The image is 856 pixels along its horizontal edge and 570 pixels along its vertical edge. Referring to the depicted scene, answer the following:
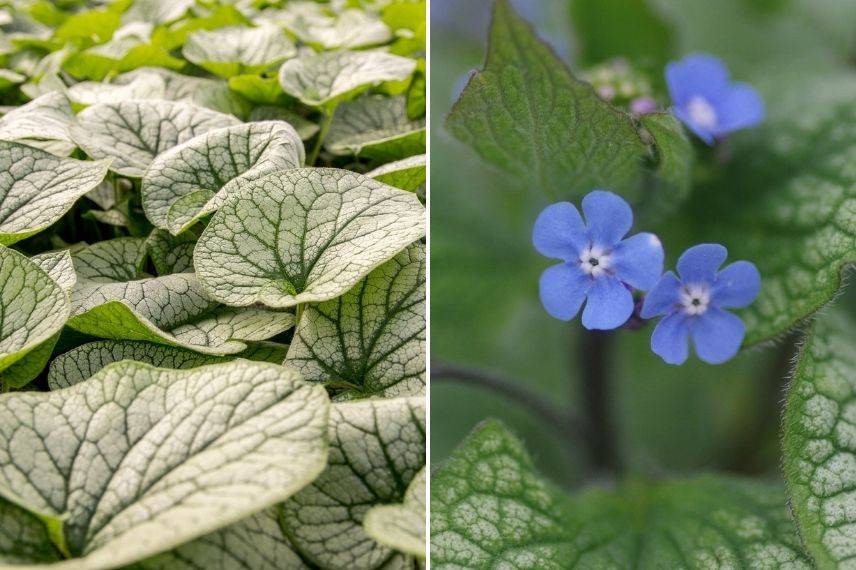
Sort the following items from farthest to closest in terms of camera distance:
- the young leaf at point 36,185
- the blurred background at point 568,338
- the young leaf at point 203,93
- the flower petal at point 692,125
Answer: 1. the blurred background at point 568,338
2. the young leaf at point 203,93
3. the flower petal at point 692,125
4. the young leaf at point 36,185

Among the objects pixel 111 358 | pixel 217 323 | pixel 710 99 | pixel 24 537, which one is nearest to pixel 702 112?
pixel 710 99

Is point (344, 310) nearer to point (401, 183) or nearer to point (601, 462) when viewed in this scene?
point (401, 183)

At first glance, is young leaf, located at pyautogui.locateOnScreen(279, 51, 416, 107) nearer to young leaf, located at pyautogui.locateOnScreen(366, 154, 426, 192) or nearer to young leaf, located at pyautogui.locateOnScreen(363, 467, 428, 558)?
young leaf, located at pyautogui.locateOnScreen(366, 154, 426, 192)

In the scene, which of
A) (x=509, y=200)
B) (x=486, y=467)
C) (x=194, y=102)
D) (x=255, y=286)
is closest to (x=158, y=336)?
(x=255, y=286)

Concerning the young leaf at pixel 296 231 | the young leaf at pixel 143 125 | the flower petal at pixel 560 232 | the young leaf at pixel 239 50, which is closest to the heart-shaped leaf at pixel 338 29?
the young leaf at pixel 239 50

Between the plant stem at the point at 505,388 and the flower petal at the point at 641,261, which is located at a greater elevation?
the flower petal at the point at 641,261

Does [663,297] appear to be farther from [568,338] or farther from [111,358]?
[568,338]

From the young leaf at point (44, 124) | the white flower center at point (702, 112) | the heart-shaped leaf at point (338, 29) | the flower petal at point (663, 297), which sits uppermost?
the heart-shaped leaf at point (338, 29)

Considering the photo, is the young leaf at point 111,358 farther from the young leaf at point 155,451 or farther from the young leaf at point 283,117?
the young leaf at point 283,117
